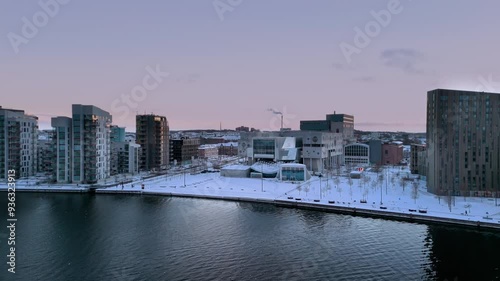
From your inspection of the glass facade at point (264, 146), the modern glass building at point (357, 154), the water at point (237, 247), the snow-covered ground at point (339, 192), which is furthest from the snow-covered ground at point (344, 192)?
the modern glass building at point (357, 154)

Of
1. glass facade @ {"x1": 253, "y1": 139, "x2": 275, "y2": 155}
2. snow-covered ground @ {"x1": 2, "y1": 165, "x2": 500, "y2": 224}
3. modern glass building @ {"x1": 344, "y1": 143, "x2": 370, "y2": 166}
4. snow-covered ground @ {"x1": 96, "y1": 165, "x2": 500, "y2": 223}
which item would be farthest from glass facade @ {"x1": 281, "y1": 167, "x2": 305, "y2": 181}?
modern glass building @ {"x1": 344, "y1": 143, "x2": 370, "y2": 166}

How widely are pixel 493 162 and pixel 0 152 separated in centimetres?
6305

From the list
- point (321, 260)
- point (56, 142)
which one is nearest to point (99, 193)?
point (56, 142)

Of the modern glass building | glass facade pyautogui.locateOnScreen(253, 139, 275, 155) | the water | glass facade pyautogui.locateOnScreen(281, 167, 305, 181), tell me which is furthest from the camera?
the modern glass building

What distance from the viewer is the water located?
64.8ft

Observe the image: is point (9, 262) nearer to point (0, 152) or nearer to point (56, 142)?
point (56, 142)

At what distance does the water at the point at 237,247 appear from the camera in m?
19.8

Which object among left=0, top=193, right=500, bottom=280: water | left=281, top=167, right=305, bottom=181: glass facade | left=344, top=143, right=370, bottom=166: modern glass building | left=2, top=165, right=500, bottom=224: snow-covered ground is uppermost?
left=344, top=143, right=370, bottom=166: modern glass building

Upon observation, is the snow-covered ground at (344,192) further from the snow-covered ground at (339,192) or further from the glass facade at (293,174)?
the glass facade at (293,174)

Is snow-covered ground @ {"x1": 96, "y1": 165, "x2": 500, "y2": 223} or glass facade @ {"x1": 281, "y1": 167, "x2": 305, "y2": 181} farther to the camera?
glass facade @ {"x1": 281, "y1": 167, "x2": 305, "y2": 181}

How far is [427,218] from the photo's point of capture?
30.7m

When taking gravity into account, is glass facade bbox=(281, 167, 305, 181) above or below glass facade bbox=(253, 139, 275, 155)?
below

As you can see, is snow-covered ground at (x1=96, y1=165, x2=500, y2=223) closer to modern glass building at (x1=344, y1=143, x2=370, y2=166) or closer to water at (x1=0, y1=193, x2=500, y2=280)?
water at (x1=0, y1=193, x2=500, y2=280)

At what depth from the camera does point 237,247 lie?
23797mm
